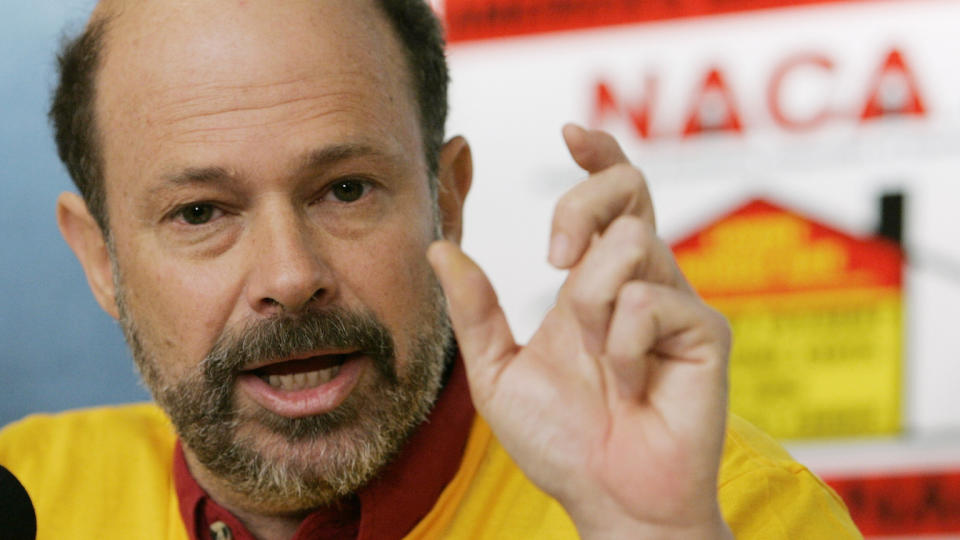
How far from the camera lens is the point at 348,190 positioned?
114cm

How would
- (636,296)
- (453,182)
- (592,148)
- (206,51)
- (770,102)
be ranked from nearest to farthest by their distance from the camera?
(636,296)
(592,148)
(206,51)
(453,182)
(770,102)

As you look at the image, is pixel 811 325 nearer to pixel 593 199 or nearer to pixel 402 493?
pixel 402 493

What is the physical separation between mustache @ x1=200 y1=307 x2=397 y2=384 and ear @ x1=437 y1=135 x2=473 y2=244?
0.28 m

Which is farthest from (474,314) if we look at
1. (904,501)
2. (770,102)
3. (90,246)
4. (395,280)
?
(904,501)

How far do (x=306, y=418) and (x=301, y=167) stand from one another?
0.85ft

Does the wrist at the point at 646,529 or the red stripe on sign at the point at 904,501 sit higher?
the wrist at the point at 646,529

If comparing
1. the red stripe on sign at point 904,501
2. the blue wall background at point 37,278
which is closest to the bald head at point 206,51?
the blue wall background at point 37,278

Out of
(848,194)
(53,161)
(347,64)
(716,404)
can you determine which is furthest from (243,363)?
(848,194)

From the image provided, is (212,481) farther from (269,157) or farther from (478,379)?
(478,379)

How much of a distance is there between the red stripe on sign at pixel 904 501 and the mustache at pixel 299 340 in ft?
4.26

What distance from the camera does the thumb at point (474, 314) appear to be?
0.81 meters

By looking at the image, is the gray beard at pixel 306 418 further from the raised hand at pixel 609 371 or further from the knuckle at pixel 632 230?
the knuckle at pixel 632 230

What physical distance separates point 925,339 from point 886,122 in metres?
0.42

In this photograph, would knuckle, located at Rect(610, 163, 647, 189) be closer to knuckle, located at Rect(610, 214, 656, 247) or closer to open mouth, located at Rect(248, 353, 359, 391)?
knuckle, located at Rect(610, 214, 656, 247)
